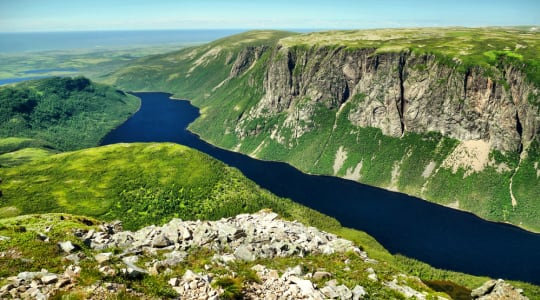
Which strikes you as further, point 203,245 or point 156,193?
point 156,193

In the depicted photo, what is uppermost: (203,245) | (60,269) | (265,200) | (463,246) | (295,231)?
(60,269)

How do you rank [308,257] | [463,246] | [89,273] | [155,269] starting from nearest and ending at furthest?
[89,273], [155,269], [308,257], [463,246]

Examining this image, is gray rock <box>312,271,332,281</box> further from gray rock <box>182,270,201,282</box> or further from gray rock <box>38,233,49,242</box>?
gray rock <box>38,233,49,242</box>

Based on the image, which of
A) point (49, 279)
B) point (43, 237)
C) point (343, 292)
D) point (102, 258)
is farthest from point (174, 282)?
point (43, 237)

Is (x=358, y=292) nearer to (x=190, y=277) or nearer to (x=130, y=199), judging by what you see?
(x=190, y=277)

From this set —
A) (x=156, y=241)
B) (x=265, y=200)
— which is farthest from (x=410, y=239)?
(x=156, y=241)

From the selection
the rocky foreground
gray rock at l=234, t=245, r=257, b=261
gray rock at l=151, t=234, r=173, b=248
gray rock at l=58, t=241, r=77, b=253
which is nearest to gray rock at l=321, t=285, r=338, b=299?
the rocky foreground

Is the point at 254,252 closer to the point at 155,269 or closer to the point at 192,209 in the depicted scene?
the point at 155,269

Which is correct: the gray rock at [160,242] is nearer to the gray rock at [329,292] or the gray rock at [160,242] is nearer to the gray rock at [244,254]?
the gray rock at [244,254]

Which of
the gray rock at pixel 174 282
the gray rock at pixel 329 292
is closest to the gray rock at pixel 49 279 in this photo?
the gray rock at pixel 174 282
